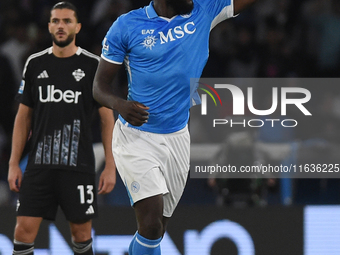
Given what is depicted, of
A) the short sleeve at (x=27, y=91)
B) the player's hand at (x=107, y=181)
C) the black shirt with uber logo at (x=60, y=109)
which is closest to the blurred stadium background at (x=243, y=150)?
the player's hand at (x=107, y=181)

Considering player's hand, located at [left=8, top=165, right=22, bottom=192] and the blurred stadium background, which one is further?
the blurred stadium background

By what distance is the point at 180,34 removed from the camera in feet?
12.0

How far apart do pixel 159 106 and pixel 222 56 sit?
386 centimetres

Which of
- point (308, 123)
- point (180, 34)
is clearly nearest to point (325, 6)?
point (308, 123)

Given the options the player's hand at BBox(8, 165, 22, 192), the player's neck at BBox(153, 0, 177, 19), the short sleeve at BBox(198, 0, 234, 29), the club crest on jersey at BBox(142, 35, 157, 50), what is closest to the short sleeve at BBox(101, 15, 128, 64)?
the club crest on jersey at BBox(142, 35, 157, 50)

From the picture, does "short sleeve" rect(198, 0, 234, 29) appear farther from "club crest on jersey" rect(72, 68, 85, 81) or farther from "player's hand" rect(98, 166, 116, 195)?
"player's hand" rect(98, 166, 116, 195)

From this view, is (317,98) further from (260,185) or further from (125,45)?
(125,45)

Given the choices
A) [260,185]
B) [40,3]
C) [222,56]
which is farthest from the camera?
[40,3]

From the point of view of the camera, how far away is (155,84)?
363cm

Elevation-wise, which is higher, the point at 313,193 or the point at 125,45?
the point at 125,45

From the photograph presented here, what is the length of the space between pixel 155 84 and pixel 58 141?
3.49ft

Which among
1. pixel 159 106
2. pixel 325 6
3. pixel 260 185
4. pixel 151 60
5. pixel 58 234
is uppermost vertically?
pixel 325 6

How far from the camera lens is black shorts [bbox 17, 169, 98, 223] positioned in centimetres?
428

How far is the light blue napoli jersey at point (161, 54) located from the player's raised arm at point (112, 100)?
0.07m
